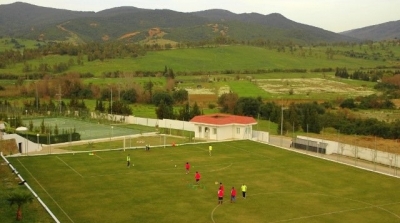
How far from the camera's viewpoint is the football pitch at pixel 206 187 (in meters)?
23.6

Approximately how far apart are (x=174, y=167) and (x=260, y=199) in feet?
30.5

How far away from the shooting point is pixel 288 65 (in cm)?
14588

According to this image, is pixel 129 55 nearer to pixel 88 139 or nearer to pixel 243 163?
pixel 88 139

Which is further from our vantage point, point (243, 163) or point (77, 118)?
point (77, 118)

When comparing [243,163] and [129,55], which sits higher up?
[129,55]

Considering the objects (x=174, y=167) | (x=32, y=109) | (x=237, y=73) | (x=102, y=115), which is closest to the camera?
(x=174, y=167)

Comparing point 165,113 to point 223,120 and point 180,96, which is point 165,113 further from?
point 180,96

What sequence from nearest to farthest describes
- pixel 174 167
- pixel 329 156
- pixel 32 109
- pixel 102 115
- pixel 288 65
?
Answer: 1. pixel 174 167
2. pixel 329 156
3. pixel 102 115
4. pixel 32 109
5. pixel 288 65

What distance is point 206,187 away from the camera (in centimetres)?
2875

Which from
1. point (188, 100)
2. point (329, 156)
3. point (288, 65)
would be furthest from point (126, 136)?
point (288, 65)

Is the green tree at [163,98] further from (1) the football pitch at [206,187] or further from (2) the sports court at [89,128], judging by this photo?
(1) the football pitch at [206,187]

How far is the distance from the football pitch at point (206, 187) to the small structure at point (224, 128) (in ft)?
21.1

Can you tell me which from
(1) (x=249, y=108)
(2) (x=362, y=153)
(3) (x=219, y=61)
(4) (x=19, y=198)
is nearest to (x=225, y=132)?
(2) (x=362, y=153)

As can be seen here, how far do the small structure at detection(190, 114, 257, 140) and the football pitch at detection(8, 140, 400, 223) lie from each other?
21.1 feet
